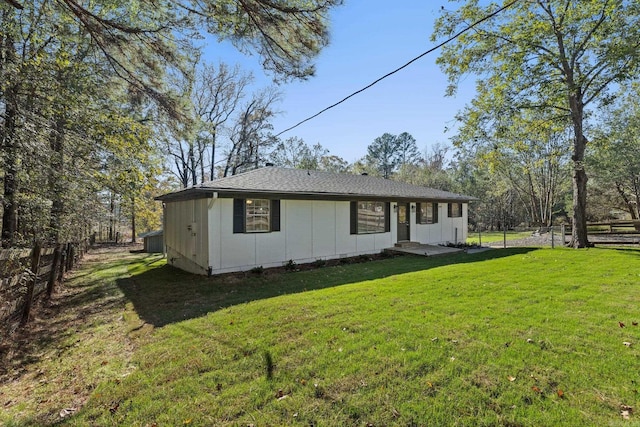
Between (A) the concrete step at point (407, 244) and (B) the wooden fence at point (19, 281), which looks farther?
(A) the concrete step at point (407, 244)

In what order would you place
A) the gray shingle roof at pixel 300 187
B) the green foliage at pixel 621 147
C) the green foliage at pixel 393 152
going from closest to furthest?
1. the gray shingle roof at pixel 300 187
2. the green foliage at pixel 621 147
3. the green foliage at pixel 393 152

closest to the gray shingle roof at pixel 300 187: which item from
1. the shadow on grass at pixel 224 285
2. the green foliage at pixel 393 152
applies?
the shadow on grass at pixel 224 285

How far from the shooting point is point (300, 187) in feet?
33.1

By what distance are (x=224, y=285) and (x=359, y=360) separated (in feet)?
16.4

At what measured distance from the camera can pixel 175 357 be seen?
3.69 meters

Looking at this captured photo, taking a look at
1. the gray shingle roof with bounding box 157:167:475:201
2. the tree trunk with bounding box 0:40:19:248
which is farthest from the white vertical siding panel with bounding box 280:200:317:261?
the tree trunk with bounding box 0:40:19:248

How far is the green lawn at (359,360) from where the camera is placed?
2574 mm

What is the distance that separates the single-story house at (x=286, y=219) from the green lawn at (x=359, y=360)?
2.60m

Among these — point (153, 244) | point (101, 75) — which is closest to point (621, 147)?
point (101, 75)

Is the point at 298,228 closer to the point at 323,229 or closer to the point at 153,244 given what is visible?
the point at 323,229

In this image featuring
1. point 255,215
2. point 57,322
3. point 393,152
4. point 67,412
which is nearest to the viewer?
point 67,412

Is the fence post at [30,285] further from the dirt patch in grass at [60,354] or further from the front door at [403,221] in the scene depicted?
the front door at [403,221]

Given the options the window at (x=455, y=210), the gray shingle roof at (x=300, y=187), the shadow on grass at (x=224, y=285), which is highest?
the gray shingle roof at (x=300, y=187)

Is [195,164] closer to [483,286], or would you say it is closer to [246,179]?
[246,179]
